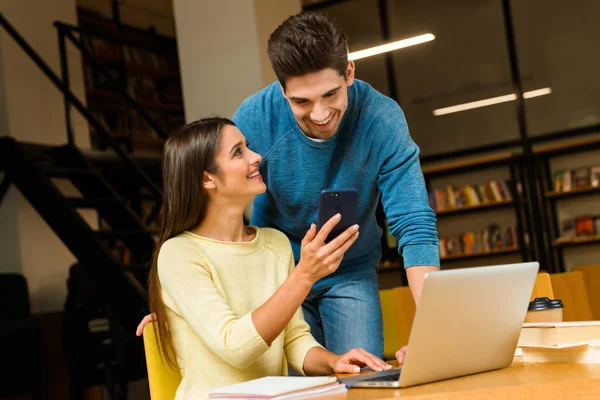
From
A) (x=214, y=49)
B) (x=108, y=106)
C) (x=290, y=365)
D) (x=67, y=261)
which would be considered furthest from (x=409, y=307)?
(x=108, y=106)

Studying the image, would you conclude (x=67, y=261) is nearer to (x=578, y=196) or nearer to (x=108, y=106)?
(x=108, y=106)

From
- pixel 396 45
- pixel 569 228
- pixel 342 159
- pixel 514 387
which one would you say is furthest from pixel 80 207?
pixel 569 228

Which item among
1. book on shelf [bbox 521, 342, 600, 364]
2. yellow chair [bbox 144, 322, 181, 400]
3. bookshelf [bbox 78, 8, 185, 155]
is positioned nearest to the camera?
book on shelf [bbox 521, 342, 600, 364]

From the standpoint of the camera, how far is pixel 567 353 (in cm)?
130

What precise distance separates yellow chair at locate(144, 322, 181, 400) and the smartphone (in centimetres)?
48

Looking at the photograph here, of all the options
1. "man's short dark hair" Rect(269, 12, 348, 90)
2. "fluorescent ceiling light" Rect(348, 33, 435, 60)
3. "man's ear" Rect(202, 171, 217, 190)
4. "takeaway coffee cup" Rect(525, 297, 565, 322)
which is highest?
"fluorescent ceiling light" Rect(348, 33, 435, 60)

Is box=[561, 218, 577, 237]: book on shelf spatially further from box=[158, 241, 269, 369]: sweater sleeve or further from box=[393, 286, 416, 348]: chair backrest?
box=[158, 241, 269, 369]: sweater sleeve

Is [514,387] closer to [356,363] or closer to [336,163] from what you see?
[356,363]

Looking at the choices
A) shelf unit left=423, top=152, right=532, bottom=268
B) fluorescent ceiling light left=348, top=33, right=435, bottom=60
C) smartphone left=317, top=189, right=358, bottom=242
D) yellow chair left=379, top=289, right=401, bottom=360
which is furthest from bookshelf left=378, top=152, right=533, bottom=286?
smartphone left=317, top=189, right=358, bottom=242

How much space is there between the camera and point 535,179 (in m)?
8.20

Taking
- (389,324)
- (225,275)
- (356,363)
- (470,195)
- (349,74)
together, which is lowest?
(389,324)

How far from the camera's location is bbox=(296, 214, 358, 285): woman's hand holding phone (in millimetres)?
1516

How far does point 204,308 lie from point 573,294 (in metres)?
3.25

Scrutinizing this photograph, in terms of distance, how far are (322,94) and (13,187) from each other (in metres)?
5.23
